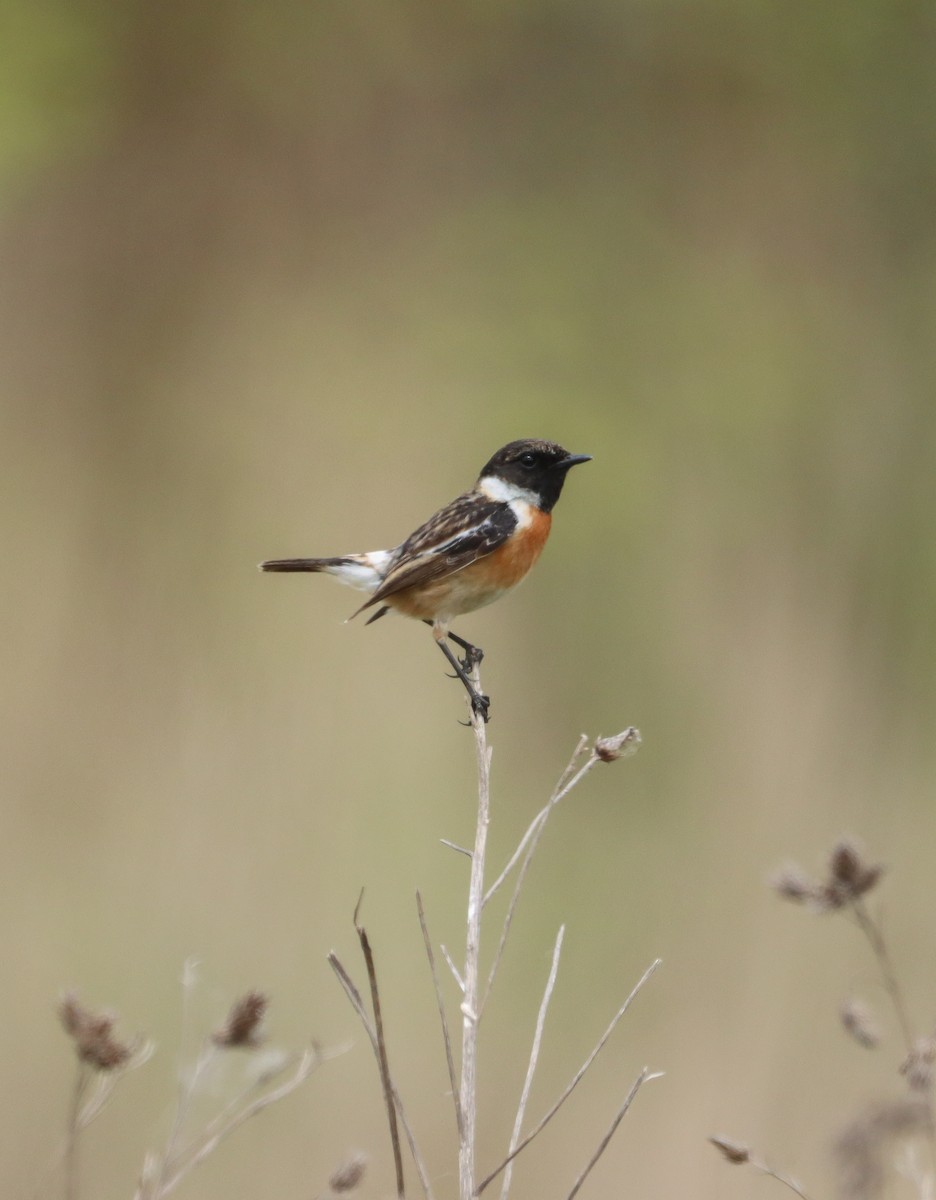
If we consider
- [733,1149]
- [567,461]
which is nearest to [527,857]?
[733,1149]

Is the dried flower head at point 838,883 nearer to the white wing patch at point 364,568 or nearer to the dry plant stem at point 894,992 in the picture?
the dry plant stem at point 894,992

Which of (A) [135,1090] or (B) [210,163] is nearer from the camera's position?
(A) [135,1090]

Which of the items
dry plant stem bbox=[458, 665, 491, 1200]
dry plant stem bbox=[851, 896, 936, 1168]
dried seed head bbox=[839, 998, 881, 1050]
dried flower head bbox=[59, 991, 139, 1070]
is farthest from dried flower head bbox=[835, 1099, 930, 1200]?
dried flower head bbox=[59, 991, 139, 1070]

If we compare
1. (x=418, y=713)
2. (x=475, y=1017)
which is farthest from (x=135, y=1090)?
(x=475, y=1017)

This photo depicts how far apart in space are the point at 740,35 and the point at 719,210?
3.74 feet

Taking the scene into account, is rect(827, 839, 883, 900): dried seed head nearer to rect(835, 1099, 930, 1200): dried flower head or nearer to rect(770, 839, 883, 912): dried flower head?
rect(770, 839, 883, 912): dried flower head

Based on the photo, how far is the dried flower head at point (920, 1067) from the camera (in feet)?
4.80

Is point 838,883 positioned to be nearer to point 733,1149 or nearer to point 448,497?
point 733,1149

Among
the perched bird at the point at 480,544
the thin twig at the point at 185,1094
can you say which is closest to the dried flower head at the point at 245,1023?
the thin twig at the point at 185,1094

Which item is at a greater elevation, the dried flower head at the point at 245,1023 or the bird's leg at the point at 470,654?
the bird's leg at the point at 470,654

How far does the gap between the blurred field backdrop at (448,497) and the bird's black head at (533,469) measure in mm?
1435

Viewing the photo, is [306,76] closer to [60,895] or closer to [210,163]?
[210,163]

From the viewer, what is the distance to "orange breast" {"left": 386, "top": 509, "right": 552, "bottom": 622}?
10.0 ft

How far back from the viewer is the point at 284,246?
19.3ft
